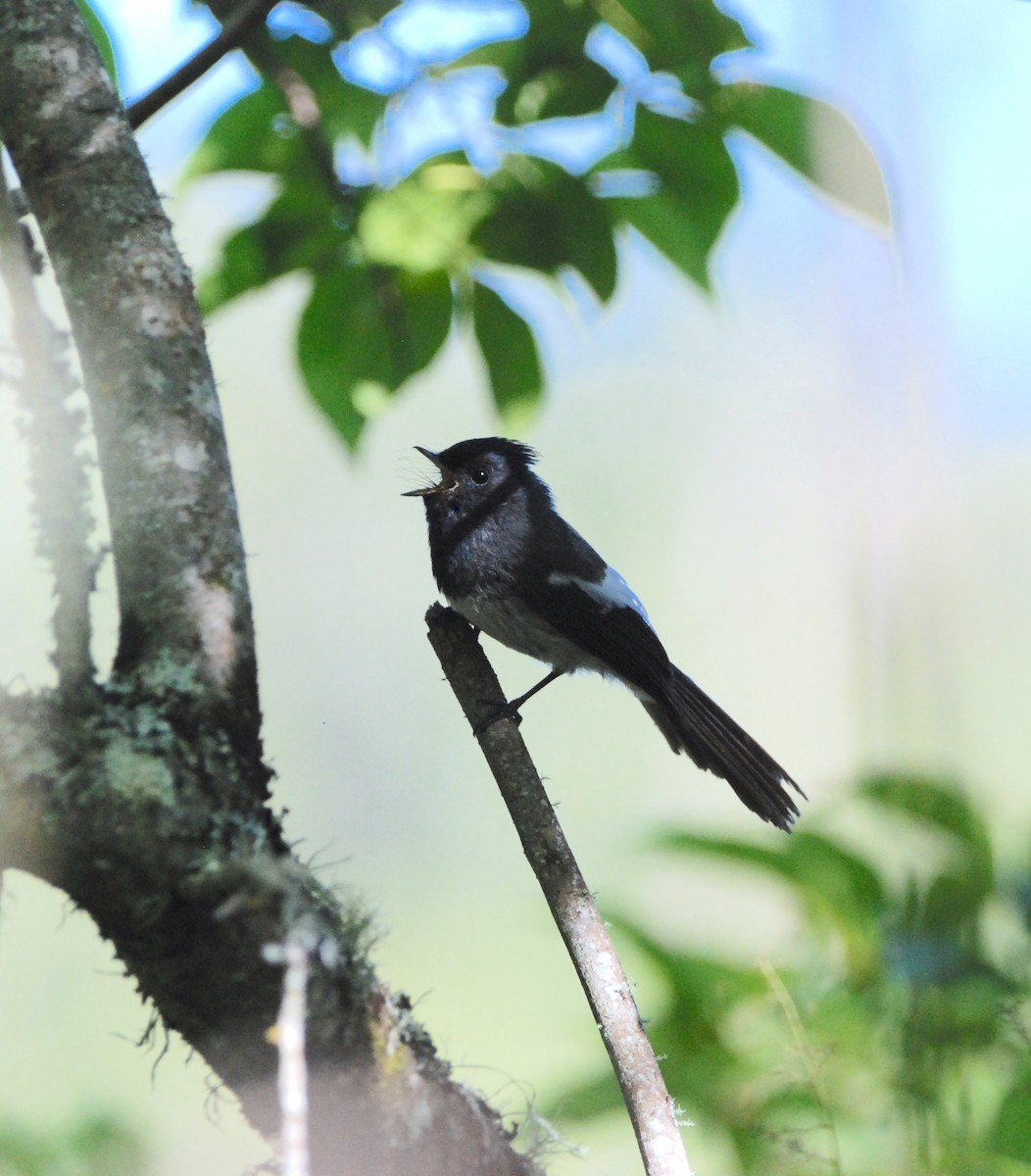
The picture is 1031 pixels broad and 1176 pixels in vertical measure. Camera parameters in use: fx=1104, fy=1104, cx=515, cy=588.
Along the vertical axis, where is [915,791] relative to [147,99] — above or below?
below

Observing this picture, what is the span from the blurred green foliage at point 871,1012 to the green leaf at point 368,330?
875mm

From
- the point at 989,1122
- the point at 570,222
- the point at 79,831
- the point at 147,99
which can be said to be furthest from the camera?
the point at 570,222

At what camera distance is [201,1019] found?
73 centimetres

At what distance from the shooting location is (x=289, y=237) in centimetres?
179

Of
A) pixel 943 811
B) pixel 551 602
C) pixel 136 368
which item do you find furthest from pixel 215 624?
pixel 551 602

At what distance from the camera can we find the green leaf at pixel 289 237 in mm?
1778

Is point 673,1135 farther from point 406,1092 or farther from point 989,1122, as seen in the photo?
point 989,1122

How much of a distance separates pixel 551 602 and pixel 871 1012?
3.67 feet

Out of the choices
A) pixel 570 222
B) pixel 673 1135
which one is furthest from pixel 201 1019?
pixel 570 222

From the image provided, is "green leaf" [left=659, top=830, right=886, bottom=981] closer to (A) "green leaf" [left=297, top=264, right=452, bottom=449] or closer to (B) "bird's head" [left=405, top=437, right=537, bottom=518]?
(A) "green leaf" [left=297, top=264, right=452, bottom=449]

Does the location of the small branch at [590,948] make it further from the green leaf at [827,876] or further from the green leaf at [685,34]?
the green leaf at [685,34]

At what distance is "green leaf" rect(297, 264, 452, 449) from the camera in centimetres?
176

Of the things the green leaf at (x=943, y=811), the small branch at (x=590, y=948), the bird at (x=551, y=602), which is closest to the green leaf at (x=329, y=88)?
the bird at (x=551, y=602)

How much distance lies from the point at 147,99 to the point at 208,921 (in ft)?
3.64
